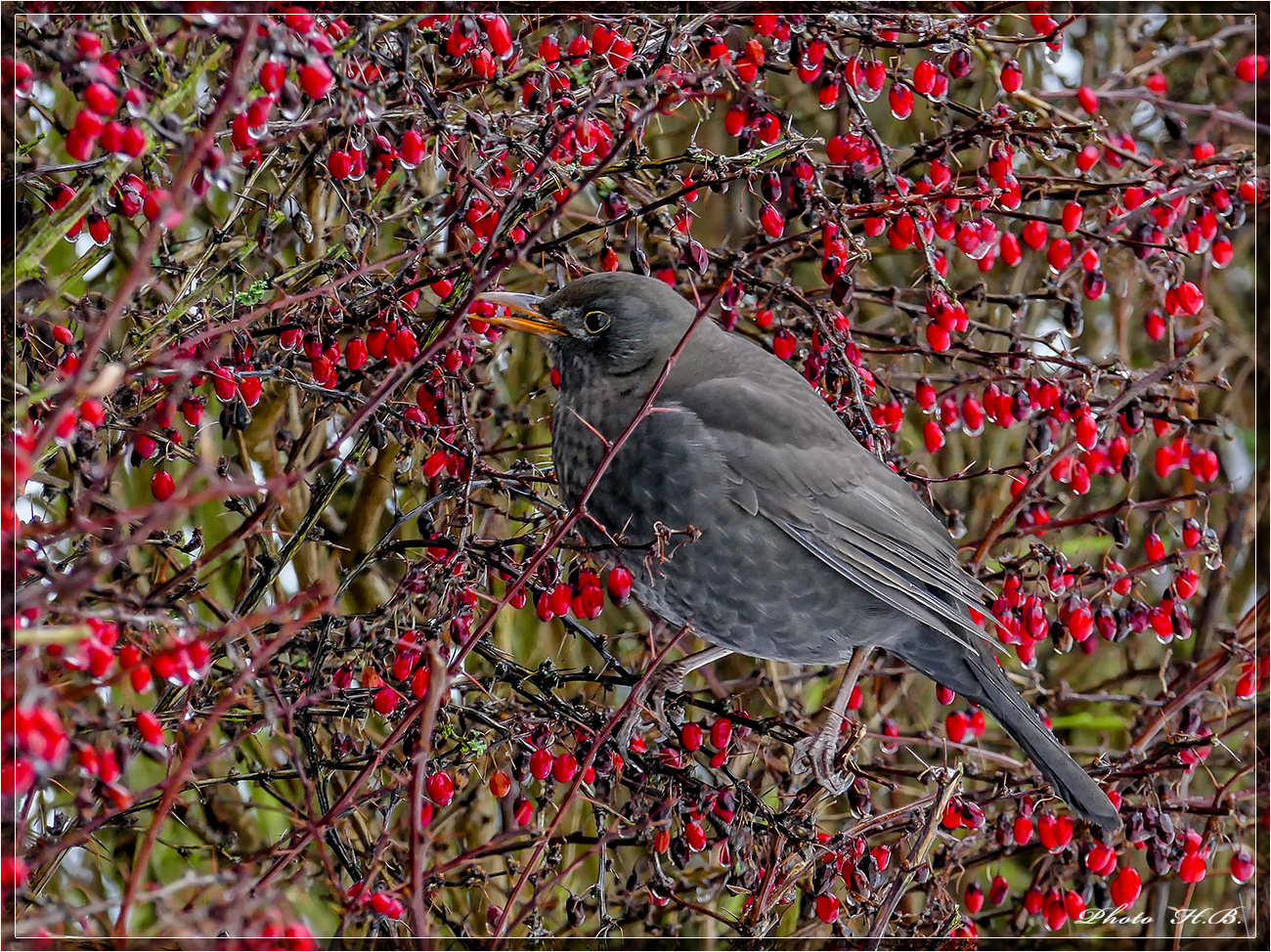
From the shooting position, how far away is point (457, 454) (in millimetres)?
2549

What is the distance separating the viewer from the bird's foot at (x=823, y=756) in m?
3.02

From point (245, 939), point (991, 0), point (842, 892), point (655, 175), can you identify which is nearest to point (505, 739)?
point (245, 939)

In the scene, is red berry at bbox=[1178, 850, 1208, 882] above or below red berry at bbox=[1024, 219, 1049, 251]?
below

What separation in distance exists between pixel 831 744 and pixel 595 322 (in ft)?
4.24

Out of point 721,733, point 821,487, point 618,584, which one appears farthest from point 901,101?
point 721,733

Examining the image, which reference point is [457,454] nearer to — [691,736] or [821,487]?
[691,736]

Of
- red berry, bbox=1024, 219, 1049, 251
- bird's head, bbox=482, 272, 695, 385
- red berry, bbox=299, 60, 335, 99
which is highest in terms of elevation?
red berry, bbox=299, 60, 335, 99

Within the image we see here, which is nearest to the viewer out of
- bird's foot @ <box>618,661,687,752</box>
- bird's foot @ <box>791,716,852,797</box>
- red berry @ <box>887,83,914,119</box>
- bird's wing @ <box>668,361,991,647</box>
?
bird's foot @ <box>618,661,687,752</box>

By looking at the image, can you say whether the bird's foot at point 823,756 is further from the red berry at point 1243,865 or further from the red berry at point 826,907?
the red berry at point 1243,865

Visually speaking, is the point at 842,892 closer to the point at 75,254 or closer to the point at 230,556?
the point at 230,556

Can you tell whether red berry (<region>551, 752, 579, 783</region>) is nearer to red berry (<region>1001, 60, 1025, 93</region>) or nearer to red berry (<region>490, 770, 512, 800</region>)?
red berry (<region>490, 770, 512, 800</region>)

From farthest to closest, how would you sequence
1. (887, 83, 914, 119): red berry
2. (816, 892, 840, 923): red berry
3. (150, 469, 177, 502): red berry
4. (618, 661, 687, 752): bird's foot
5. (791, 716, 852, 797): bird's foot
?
(791, 716, 852, 797): bird's foot, (887, 83, 914, 119): red berry, (618, 661, 687, 752): bird's foot, (816, 892, 840, 923): red berry, (150, 469, 177, 502): red berry

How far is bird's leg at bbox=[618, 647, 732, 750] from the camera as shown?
2.82 m

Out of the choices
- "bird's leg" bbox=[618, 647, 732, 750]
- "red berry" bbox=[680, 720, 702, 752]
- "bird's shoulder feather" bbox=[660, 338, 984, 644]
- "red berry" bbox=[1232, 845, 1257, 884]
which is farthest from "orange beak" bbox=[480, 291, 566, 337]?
"red berry" bbox=[1232, 845, 1257, 884]
